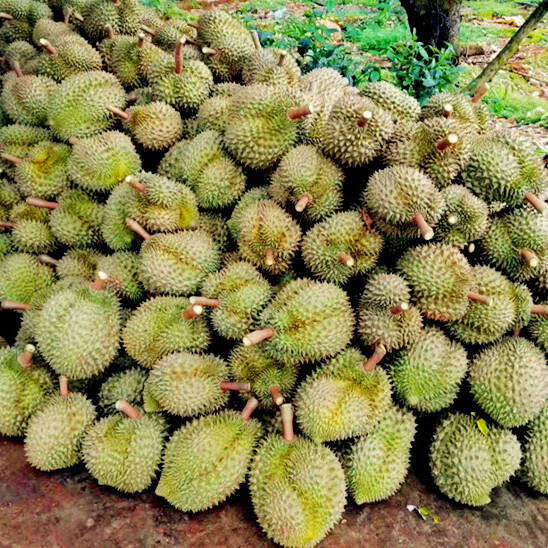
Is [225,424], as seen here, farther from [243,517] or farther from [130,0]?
[130,0]

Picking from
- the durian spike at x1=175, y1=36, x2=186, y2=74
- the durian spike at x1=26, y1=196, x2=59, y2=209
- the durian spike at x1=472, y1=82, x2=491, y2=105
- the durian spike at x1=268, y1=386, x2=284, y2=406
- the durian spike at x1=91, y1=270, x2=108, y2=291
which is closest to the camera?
the durian spike at x1=268, y1=386, x2=284, y2=406

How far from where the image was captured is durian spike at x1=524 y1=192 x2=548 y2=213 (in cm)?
250

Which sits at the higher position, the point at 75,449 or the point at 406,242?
the point at 406,242

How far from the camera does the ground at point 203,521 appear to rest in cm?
229

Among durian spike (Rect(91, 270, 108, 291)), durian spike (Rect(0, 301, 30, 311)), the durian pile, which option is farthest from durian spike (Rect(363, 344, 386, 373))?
durian spike (Rect(0, 301, 30, 311))

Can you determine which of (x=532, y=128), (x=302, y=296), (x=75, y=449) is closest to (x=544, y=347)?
(x=302, y=296)

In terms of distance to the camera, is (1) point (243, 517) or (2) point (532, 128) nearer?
(1) point (243, 517)

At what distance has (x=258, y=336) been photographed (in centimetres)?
232

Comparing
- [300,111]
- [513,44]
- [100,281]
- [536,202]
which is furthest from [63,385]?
[513,44]

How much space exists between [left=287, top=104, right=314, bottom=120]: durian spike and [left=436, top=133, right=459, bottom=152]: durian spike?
1.96 feet

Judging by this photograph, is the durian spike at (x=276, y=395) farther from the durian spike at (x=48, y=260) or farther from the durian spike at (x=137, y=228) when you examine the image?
the durian spike at (x=48, y=260)

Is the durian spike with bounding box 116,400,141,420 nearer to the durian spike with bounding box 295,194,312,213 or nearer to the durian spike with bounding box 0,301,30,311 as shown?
the durian spike with bounding box 0,301,30,311

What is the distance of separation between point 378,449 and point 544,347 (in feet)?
3.06

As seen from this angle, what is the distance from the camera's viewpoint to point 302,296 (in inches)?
95.9
